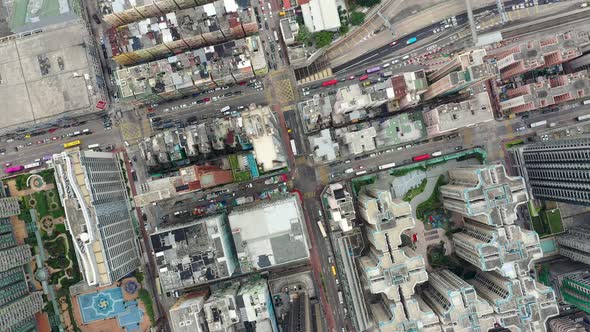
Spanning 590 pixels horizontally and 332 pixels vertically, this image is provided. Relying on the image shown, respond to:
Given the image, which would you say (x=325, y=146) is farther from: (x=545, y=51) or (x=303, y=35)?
(x=545, y=51)

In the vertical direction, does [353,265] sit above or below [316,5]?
below

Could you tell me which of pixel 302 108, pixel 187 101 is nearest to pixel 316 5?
pixel 302 108

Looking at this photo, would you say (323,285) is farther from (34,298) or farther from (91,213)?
(34,298)

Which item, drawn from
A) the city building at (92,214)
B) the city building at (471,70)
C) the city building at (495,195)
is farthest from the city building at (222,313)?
the city building at (471,70)

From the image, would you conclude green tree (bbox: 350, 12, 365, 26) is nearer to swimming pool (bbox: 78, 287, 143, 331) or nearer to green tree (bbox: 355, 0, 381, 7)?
green tree (bbox: 355, 0, 381, 7)

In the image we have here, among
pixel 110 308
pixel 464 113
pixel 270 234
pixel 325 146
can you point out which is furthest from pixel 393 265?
pixel 110 308
